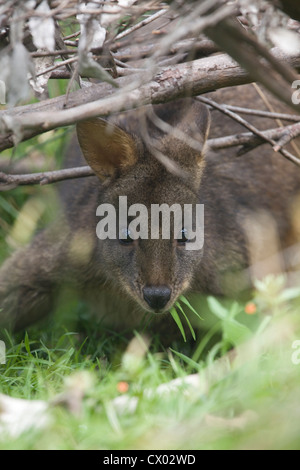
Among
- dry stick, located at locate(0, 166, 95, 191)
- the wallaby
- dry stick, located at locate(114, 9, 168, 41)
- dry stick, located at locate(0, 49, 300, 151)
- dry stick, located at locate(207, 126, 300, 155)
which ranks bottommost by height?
the wallaby

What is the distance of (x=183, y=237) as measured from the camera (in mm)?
4246

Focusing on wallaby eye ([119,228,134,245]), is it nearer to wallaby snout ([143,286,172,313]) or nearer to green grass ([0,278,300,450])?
wallaby snout ([143,286,172,313])

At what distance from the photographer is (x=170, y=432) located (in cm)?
232

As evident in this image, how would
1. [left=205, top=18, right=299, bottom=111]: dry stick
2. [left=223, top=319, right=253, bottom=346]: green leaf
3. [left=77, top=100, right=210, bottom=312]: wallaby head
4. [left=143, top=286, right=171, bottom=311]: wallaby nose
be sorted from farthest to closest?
[left=77, top=100, right=210, bottom=312]: wallaby head → [left=143, top=286, right=171, bottom=311]: wallaby nose → [left=223, top=319, right=253, bottom=346]: green leaf → [left=205, top=18, right=299, bottom=111]: dry stick

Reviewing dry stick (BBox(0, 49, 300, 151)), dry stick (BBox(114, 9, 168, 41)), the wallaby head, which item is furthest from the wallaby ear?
dry stick (BBox(114, 9, 168, 41))

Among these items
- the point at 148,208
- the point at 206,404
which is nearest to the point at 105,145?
the point at 148,208

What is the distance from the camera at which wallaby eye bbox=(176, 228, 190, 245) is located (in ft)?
13.8

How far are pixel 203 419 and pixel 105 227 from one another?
2291 mm

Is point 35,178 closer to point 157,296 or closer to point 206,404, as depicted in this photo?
point 157,296

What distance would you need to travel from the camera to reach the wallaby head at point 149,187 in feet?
13.1

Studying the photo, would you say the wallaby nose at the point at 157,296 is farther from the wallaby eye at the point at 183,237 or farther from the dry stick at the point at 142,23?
the dry stick at the point at 142,23

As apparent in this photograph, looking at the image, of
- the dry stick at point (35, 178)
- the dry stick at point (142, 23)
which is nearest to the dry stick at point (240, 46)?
the dry stick at point (142, 23)

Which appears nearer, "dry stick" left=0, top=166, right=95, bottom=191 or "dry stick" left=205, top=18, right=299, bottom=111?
"dry stick" left=205, top=18, right=299, bottom=111

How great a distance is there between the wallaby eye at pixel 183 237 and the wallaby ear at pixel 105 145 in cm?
54
